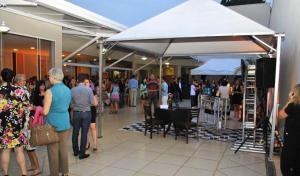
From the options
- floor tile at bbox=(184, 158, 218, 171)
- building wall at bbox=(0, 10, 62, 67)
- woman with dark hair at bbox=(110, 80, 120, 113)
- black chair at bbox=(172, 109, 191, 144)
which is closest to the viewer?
floor tile at bbox=(184, 158, 218, 171)

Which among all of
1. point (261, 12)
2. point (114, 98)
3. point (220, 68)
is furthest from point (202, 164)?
point (261, 12)

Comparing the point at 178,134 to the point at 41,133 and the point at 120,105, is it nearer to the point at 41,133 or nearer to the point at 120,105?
the point at 41,133

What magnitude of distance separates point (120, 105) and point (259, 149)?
8.87 m

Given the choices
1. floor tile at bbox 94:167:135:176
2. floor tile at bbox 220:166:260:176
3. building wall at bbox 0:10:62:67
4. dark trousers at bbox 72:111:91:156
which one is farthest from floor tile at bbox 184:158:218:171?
building wall at bbox 0:10:62:67

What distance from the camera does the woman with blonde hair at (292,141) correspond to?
335 cm

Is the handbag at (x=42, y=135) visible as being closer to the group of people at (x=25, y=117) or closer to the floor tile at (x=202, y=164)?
the group of people at (x=25, y=117)

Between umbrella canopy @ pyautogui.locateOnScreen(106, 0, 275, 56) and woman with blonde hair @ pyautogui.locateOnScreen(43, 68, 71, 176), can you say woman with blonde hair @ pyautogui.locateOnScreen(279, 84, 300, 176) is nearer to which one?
umbrella canopy @ pyautogui.locateOnScreen(106, 0, 275, 56)

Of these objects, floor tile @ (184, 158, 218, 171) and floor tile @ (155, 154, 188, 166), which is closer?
floor tile @ (184, 158, 218, 171)

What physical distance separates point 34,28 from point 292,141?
7295mm

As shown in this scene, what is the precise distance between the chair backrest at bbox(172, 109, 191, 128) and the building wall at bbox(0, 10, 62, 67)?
452 centimetres

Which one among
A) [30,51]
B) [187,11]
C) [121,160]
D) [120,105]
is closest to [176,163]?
[121,160]

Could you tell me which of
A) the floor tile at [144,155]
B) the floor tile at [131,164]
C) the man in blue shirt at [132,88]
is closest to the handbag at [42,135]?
the floor tile at [131,164]

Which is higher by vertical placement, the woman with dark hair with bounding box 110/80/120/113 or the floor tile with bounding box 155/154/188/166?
the woman with dark hair with bounding box 110/80/120/113

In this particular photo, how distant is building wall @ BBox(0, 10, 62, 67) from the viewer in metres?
7.03
